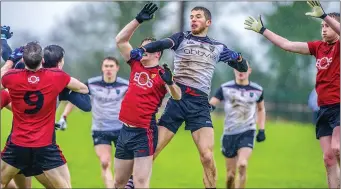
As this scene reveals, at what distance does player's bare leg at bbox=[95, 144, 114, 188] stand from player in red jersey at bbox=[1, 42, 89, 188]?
3962mm

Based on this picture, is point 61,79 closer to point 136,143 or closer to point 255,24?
point 136,143

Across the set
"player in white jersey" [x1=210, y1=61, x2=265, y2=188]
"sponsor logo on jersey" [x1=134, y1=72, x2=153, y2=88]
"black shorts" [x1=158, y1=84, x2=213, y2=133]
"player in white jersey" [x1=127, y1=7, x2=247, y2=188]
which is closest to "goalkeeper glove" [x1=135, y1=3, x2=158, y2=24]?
"sponsor logo on jersey" [x1=134, y1=72, x2=153, y2=88]

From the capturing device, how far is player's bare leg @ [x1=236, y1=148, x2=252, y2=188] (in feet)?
40.4

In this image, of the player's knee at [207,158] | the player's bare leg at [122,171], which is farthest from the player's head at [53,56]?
the player's knee at [207,158]

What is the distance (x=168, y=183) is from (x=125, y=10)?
32.6 meters

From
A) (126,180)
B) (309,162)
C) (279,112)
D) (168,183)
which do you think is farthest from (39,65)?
(279,112)

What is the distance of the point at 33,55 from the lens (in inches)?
306

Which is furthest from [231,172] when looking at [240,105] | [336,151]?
[336,151]

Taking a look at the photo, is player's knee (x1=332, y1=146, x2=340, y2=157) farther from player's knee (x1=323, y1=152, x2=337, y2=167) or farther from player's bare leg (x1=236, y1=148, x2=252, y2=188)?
player's bare leg (x1=236, y1=148, x2=252, y2=188)

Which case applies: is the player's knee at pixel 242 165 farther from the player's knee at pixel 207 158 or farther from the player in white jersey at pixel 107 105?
the player's knee at pixel 207 158

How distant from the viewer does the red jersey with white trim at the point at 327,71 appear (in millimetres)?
8680

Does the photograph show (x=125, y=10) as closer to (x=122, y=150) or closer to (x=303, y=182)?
(x=303, y=182)

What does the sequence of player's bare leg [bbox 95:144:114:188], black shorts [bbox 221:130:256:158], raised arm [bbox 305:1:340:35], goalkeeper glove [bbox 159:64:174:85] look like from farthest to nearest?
black shorts [bbox 221:130:256:158]
player's bare leg [bbox 95:144:114:188]
goalkeeper glove [bbox 159:64:174:85]
raised arm [bbox 305:1:340:35]

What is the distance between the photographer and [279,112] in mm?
40406
